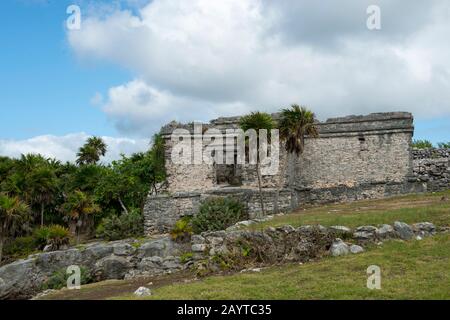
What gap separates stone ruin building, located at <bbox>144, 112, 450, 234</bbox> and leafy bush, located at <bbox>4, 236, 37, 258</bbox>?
27.4 feet

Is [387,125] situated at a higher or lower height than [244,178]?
higher

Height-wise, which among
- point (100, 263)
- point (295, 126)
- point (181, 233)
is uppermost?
point (295, 126)

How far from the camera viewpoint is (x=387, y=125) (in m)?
23.0

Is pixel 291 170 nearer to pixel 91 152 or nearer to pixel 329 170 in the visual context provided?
pixel 329 170

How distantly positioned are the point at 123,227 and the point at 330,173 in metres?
10.1

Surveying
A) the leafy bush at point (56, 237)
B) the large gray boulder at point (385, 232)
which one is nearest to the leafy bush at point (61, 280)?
the leafy bush at point (56, 237)

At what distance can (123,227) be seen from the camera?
23000mm

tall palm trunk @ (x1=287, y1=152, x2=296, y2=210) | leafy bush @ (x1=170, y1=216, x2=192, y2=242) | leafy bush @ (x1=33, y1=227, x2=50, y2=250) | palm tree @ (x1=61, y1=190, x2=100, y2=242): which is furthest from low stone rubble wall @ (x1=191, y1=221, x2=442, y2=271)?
palm tree @ (x1=61, y1=190, x2=100, y2=242)

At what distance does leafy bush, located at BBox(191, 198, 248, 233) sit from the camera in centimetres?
1920

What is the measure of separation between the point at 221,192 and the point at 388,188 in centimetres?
756

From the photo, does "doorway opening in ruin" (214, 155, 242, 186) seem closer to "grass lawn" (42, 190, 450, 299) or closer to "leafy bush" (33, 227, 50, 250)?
"leafy bush" (33, 227, 50, 250)

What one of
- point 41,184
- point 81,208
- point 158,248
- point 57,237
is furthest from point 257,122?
point 41,184
